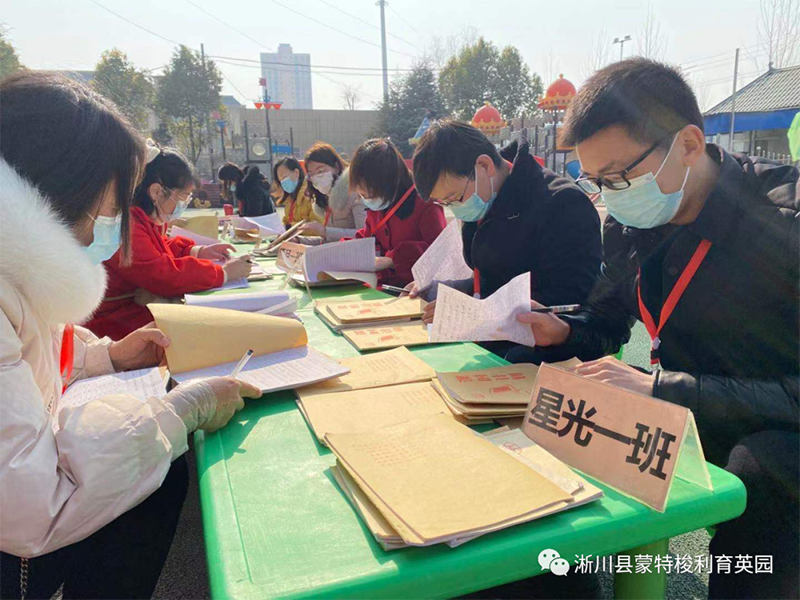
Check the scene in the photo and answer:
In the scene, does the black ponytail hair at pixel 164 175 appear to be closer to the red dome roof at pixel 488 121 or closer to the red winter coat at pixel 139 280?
the red winter coat at pixel 139 280

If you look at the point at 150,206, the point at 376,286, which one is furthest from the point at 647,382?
the point at 150,206

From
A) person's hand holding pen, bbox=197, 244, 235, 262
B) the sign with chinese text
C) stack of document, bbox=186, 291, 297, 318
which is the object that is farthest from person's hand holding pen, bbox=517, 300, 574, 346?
person's hand holding pen, bbox=197, 244, 235, 262

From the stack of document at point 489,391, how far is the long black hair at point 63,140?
2.57 ft

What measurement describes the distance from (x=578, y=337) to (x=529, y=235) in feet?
1.69

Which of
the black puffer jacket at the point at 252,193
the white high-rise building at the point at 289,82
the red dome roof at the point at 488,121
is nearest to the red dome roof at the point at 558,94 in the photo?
the red dome roof at the point at 488,121

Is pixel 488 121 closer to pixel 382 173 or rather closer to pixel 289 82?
pixel 382 173

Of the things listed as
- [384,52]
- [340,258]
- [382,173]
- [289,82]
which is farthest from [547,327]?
[289,82]

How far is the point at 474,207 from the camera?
2.05 metres

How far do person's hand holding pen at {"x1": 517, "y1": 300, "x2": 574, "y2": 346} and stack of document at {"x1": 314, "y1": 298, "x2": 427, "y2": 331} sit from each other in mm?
465

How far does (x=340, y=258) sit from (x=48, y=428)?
5.60ft

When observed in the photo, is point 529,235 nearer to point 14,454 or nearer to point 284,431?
→ point 284,431

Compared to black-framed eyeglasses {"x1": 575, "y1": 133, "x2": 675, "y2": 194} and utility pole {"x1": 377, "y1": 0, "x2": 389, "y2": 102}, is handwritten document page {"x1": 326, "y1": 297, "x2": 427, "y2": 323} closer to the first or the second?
black-framed eyeglasses {"x1": 575, "y1": 133, "x2": 675, "y2": 194}

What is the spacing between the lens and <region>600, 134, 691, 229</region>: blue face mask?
133 centimetres

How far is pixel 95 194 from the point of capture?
3.46ft
